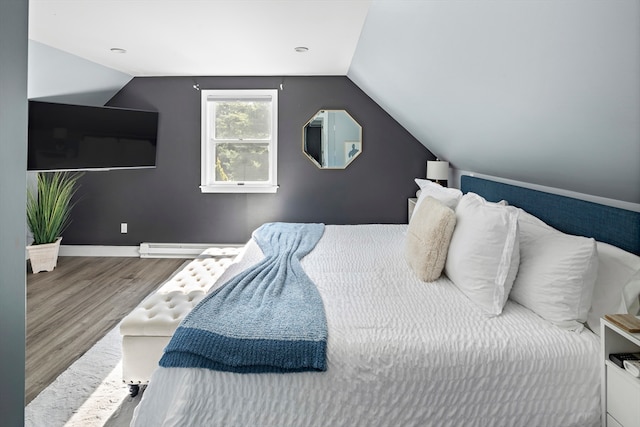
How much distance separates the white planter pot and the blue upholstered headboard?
4.52m

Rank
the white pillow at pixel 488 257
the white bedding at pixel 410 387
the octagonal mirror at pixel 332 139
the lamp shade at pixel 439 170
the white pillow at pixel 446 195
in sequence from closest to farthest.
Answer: the white bedding at pixel 410 387, the white pillow at pixel 488 257, the white pillow at pixel 446 195, the lamp shade at pixel 439 170, the octagonal mirror at pixel 332 139

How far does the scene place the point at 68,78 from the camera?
13.4 ft

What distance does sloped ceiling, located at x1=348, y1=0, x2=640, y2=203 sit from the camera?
3.98ft

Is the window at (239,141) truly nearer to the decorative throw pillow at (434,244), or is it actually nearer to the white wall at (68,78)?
the white wall at (68,78)

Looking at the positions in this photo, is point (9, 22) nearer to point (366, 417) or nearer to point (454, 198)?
point (366, 417)

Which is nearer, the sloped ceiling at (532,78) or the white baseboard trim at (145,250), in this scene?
the sloped ceiling at (532,78)

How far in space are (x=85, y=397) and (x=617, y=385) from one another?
2.45 meters

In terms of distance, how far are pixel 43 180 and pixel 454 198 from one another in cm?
426

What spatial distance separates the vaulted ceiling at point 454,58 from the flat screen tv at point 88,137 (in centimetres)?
54

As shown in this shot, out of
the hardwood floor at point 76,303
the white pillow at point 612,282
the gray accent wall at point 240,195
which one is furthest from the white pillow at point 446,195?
the hardwood floor at point 76,303

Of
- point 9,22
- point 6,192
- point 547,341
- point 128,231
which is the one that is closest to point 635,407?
point 547,341

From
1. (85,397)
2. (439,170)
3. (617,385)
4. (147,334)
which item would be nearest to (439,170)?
(439,170)

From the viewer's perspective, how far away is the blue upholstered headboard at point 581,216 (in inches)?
67.1

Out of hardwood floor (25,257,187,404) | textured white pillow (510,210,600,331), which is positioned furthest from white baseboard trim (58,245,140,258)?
textured white pillow (510,210,600,331)
